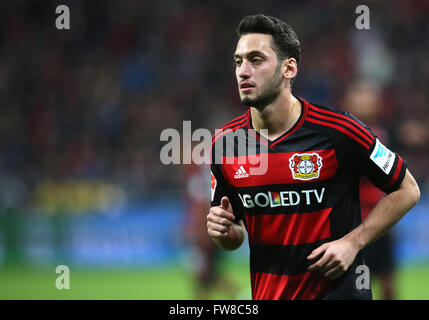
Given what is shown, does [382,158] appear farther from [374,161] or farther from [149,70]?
[149,70]

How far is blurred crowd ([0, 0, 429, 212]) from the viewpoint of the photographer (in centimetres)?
1333

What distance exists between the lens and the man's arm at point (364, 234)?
11.1 ft

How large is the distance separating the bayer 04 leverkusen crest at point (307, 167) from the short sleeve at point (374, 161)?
0.17m

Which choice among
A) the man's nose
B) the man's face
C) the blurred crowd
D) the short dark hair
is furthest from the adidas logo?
the blurred crowd

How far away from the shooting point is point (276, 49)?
374 cm

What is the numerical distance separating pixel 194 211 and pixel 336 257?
510 centimetres

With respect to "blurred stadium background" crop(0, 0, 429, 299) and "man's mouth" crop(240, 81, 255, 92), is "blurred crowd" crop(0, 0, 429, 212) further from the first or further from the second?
"man's mouth" crop(240, 81, 255, 92)

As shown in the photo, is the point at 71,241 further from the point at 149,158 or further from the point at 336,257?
the point at 336,257

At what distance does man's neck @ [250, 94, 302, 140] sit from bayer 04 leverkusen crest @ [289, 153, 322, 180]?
0.70ft

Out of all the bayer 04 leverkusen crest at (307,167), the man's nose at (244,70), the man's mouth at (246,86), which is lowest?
the bayer 04 leverkusen crest at (307,167)

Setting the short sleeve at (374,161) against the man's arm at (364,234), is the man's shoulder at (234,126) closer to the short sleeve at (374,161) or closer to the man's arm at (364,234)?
the short sleeve at (374,161)

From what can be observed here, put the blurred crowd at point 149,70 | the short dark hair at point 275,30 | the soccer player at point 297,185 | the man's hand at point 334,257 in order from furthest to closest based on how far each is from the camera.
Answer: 1. the blurred crowd at point 149,70
2. the short dark hair at point 275,30
3. the soccer player at point 297,185
4. the man's hand at point 334,257

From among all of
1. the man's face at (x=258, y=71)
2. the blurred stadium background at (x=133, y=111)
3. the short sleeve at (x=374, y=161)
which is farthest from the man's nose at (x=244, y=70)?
the blurred stadium background at (x=133, y=111)
